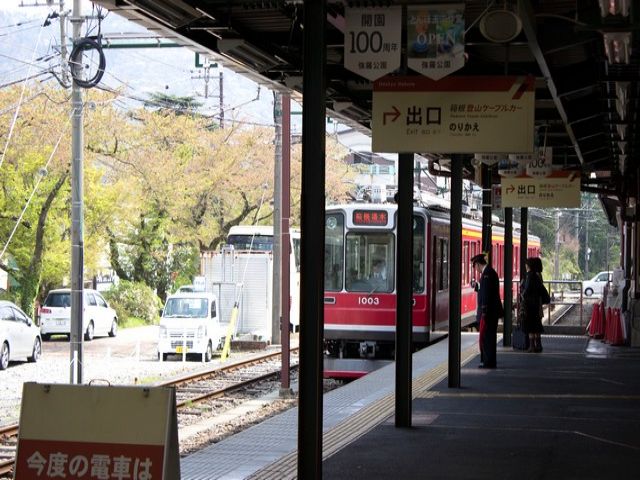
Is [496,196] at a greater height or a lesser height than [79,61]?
lesser

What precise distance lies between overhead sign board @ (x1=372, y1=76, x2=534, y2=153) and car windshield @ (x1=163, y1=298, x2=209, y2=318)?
15746 mm

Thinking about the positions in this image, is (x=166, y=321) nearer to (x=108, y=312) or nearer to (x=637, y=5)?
(x=108, y=312)

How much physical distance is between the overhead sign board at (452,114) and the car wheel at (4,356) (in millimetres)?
13904

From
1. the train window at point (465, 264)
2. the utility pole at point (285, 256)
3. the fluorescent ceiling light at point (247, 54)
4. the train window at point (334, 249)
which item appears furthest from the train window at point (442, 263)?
the fluorescent ceiling light at point (247, 54)

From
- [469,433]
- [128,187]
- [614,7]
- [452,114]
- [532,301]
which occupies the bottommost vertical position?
[469,433]

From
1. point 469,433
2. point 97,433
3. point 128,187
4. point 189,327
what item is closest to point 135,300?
point 128,187

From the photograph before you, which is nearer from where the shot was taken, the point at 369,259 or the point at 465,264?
the point at 369,259

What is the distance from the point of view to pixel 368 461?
8359 millimetres

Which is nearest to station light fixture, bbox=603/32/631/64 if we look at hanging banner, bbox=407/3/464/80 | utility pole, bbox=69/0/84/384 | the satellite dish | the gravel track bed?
A: the satellite dish

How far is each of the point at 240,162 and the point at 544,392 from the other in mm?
27050

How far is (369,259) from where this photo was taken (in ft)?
60.5

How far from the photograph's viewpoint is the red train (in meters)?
18.1

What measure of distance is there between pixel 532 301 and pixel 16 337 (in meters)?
10.3

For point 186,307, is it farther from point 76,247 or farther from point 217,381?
point 217,381
